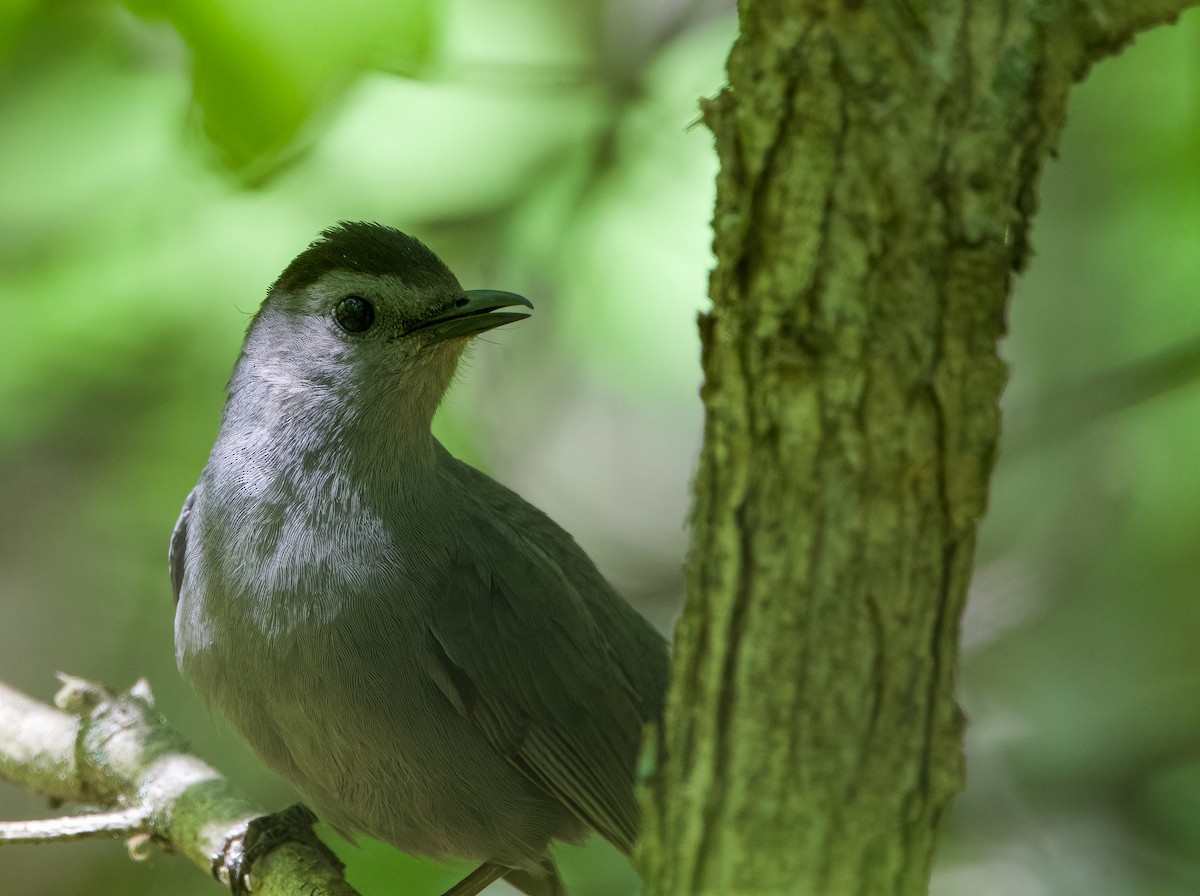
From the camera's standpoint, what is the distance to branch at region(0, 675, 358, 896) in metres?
3.54

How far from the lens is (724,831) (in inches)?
73.5

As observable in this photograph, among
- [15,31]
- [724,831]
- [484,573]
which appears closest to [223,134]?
[15,31]

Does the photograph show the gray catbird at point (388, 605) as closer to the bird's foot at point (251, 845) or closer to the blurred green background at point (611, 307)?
the bird's foot at point (251, 845)

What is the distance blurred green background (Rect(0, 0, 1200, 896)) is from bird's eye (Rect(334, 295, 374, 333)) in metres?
0.84

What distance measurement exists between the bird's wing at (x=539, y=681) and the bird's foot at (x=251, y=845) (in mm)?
714

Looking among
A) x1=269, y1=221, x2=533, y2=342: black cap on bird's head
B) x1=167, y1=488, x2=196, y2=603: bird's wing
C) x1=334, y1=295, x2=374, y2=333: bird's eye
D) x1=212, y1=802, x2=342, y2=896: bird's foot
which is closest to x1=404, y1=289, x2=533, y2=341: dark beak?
x1=269, y1=221, x2=533, y2=342: black cap on bird's head

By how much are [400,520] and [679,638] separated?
171 cm

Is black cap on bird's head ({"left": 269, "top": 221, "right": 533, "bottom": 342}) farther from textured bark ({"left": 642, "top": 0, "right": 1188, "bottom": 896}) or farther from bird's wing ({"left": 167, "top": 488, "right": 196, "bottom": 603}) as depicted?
textured bark ({"left": 642, "top": 0, "right": 1188, "bottom": 896})

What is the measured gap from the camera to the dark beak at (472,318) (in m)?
3.62

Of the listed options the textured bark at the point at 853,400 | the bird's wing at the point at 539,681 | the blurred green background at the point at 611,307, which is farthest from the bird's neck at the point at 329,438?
the textured bark at the point at 853,400

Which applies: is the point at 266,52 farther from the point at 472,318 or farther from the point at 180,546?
the point at 180,546

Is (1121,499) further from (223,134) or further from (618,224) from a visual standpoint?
(223,134)

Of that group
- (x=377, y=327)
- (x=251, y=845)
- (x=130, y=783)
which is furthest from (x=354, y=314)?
(x=130, y=783)

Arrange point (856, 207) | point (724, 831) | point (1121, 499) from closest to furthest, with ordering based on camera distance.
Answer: point (856, 207)
point (724, 831)
point (1121, 499)
